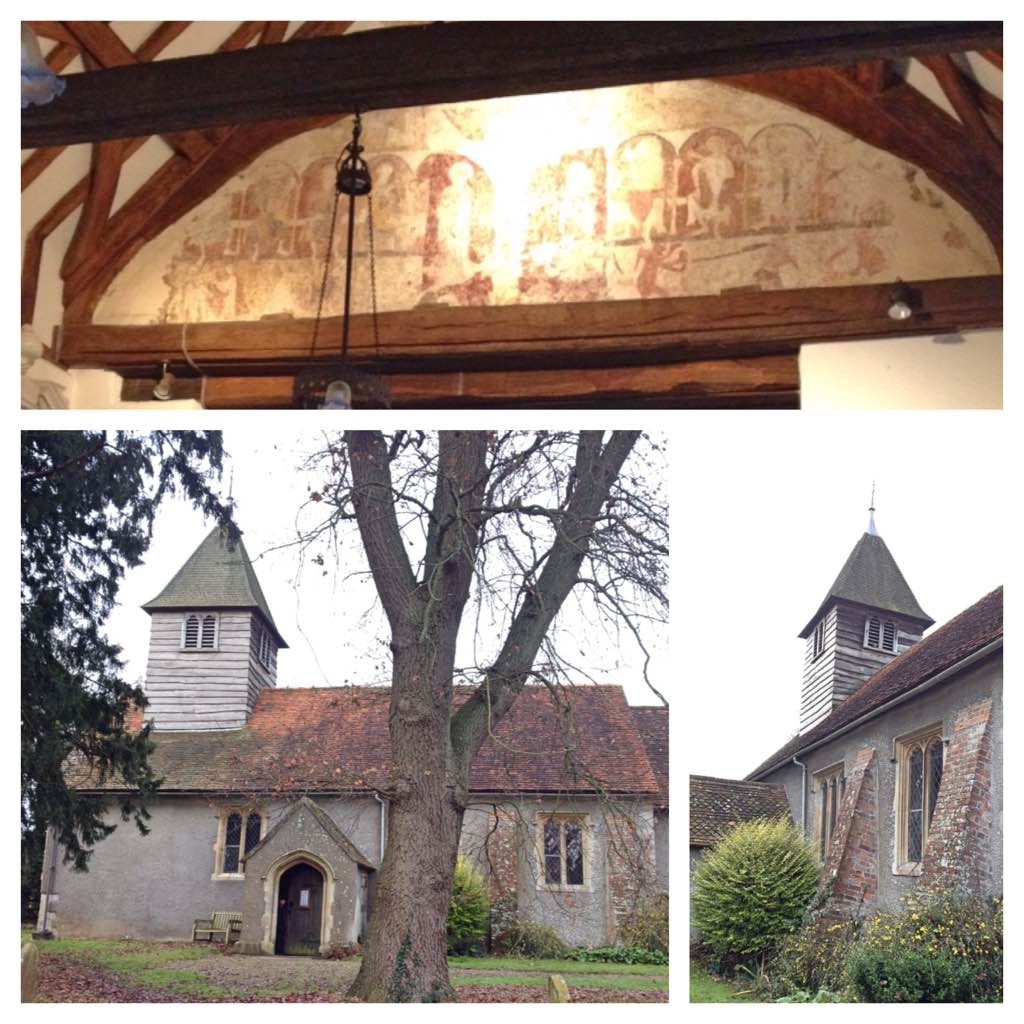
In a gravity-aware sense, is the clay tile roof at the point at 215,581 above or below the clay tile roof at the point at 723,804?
above

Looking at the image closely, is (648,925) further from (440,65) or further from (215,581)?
(440,65)

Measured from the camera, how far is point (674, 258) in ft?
24.5

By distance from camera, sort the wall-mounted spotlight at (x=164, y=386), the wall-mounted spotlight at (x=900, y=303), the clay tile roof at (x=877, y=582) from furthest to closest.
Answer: the wall-mounted spotlight at (x=164, y=386) → the wall-mounted spotlight at (x=900, y=303) → the clay tile roof at (x=877, y=582)

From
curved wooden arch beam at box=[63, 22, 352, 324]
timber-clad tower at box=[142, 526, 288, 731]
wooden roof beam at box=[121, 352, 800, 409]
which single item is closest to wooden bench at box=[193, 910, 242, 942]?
timber-clad tower at box=[142, 526, 288, 731]

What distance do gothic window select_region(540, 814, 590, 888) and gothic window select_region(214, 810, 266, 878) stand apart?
79 centimetres

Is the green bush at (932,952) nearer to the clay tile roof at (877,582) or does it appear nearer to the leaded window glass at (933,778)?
the leaded window glass at (933,778)

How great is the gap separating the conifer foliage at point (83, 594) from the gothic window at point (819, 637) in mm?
1707

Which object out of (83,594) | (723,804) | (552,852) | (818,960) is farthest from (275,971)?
(818,960)

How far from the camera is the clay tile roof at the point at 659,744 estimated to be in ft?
13.0

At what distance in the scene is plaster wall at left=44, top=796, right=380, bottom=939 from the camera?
3953mm

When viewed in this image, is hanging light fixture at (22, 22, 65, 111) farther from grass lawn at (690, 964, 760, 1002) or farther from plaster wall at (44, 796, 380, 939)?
grass lawn at (690, 964, 760, 1002)

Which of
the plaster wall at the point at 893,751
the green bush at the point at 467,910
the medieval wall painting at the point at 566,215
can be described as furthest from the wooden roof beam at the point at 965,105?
the green bush at the point at 467,910
